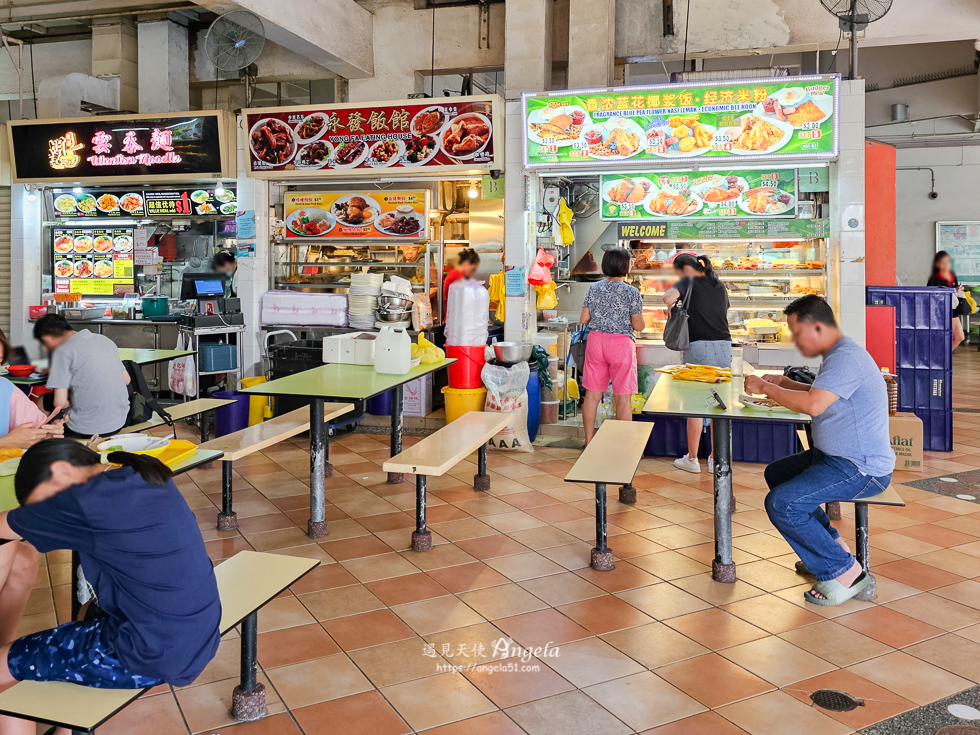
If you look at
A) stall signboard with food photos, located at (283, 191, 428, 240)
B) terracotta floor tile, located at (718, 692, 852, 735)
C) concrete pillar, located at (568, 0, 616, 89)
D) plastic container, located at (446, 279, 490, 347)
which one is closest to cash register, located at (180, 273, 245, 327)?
stall signboard with food photos, located at (283, 191, 428, 240)

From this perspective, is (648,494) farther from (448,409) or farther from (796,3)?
(796,3)

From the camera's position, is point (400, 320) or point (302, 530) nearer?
point (302, 530)

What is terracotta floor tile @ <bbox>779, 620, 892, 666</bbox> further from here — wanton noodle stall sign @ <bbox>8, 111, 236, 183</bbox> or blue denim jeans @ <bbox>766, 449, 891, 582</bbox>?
wanton noodle stall sign @ <bbox>8, 111, 236, 183</bbox>

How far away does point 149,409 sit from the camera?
5.50m

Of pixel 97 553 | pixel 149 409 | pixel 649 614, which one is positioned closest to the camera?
pixel 97 553

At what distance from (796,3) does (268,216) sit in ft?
19.9

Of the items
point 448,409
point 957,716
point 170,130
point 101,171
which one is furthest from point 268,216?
point 957,716

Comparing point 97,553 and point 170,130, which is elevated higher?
point 170,130

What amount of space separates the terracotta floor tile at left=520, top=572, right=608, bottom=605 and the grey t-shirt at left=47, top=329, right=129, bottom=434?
104 inches

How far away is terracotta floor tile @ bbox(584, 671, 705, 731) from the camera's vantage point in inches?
115

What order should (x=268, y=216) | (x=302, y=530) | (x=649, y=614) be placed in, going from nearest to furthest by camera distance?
1. (x=649, y=614)
2. (x=302, y=530)
3. (x=268, y=216)

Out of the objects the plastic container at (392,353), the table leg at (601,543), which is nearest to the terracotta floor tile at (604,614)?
the table leg at (601,543)

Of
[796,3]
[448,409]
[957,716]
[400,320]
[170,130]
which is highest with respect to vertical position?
[796,3]

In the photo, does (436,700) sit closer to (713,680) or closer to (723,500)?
(713,680)
